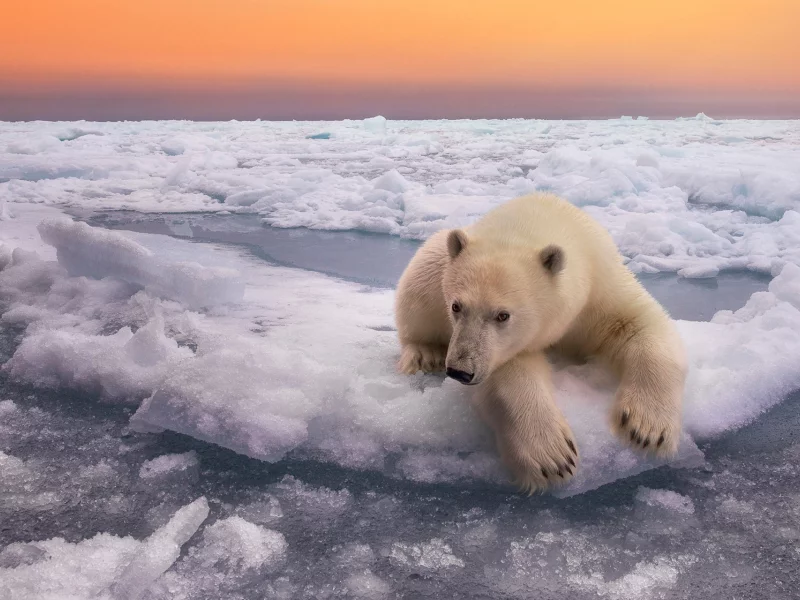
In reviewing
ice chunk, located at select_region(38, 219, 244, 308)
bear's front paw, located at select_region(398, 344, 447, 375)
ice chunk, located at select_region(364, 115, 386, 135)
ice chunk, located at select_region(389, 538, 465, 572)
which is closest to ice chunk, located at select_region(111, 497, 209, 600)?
ice chunk, located at select_region(389, 538, 465, 572)

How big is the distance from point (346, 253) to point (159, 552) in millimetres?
4812

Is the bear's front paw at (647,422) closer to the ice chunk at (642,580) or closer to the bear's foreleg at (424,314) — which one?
the ice chunk at (642,580)

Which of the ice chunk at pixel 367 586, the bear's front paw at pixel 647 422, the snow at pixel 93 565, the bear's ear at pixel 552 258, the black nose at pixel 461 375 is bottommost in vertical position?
the snow at pixel 93 565

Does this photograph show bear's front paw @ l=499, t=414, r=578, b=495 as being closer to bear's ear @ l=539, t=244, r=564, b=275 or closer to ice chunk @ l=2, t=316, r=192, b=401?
bear's ear @ l=539, t=244, r=564, b=275

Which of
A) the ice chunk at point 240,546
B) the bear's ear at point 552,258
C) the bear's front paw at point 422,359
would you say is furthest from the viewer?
the bear's front paw at point 422,359

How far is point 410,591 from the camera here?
143cm

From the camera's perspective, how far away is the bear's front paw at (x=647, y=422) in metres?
1.92

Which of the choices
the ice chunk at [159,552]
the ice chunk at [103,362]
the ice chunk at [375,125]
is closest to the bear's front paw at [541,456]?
the ice chunk at [159,552]

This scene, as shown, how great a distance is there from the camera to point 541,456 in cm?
182

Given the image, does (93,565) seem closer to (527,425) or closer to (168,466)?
(168,466)

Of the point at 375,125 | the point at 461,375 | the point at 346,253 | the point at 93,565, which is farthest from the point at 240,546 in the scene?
the point at 375,125

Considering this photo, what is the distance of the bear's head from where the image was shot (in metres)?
1.82

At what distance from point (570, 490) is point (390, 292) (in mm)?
2737

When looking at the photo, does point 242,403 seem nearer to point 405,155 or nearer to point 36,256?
point 36,256
